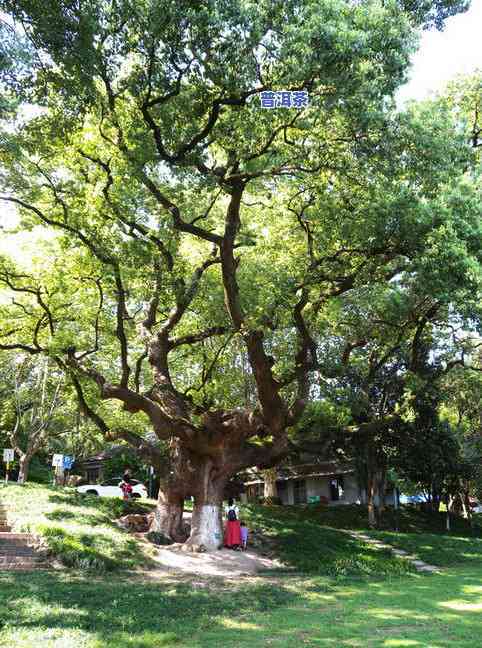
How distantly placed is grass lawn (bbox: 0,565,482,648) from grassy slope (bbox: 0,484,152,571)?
1.39 metres

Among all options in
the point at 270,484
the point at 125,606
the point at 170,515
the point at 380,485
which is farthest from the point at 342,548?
the point at 270,484

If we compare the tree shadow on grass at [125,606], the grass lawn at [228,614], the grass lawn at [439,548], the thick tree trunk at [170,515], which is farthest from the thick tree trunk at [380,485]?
the tree shadow on grass at [125,606]

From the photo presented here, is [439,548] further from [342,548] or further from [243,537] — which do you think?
[243,537]

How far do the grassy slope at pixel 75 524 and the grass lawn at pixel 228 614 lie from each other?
1386 mm

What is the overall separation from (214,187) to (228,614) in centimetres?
781

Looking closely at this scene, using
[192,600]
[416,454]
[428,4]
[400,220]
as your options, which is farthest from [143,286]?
[416,454]

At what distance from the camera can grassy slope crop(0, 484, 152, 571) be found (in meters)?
12.8

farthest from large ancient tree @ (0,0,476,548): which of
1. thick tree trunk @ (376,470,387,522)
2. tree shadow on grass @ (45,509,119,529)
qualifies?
thick tree trunk @ (376,470,387,522)

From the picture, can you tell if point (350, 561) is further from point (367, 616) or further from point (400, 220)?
point (400, 220)

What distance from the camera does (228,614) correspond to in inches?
332

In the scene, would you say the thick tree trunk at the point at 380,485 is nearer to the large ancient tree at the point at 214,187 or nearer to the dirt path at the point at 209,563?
the large ancient tree at the point at 214,187

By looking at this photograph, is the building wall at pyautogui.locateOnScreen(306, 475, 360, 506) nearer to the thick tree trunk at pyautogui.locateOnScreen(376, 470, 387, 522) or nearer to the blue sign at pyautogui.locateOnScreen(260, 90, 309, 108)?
the thick tree trunk at pyautogui.locateOnScreen(376, 470, 387, 522)

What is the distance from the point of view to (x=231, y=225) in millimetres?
12055

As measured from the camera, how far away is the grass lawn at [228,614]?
6660mm
